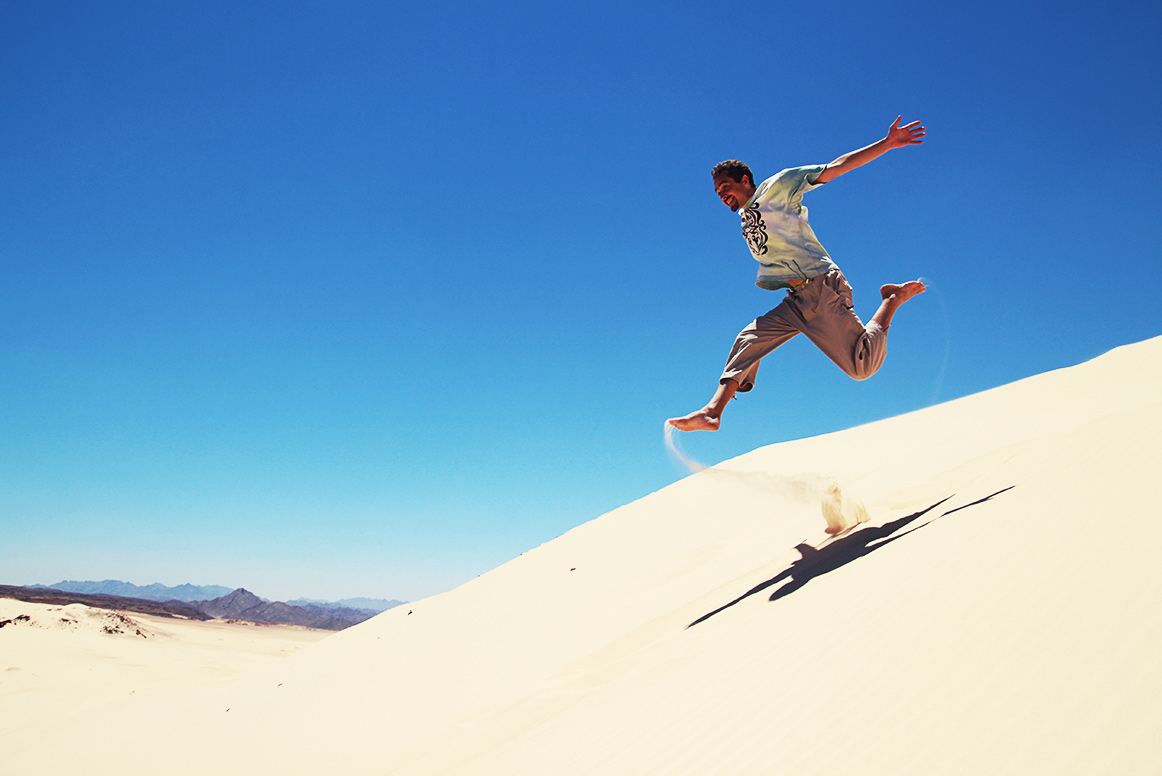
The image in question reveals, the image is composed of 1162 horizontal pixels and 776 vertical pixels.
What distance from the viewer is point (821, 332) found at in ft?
12.4

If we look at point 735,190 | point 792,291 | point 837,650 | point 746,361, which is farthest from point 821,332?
point 837,650

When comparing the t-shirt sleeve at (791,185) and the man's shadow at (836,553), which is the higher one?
the t-shirt sleeve at (791,185)

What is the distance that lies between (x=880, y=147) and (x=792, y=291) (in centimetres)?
92

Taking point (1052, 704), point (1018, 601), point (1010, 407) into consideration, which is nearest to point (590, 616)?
point (1018, 601)

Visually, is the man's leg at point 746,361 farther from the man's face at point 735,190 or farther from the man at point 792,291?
the man's face at point 735,190

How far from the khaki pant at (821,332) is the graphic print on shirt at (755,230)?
342 millimetres

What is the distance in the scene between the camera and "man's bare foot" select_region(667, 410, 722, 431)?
3799mm

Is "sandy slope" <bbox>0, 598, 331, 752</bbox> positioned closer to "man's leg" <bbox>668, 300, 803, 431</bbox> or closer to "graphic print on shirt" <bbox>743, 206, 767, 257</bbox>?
"man's leg" <bbox>668, 300, 803, 431</bbox>

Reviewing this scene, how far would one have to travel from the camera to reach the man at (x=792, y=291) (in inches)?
146

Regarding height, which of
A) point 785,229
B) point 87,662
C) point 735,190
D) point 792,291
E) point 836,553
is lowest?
point 87,662

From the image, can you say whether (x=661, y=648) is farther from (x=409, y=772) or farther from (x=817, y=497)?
(x=817, y=497)

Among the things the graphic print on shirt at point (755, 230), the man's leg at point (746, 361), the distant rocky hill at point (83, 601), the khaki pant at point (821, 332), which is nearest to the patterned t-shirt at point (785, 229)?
the graphic print on shirt at point (755, 230)

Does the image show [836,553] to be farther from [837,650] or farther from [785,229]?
[785,229]

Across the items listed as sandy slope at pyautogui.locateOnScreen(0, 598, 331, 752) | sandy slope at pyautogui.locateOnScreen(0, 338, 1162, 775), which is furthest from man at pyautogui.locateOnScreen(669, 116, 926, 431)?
sandy slope at pyautogui.locateOnScreen(0, 598, 331, 752)
